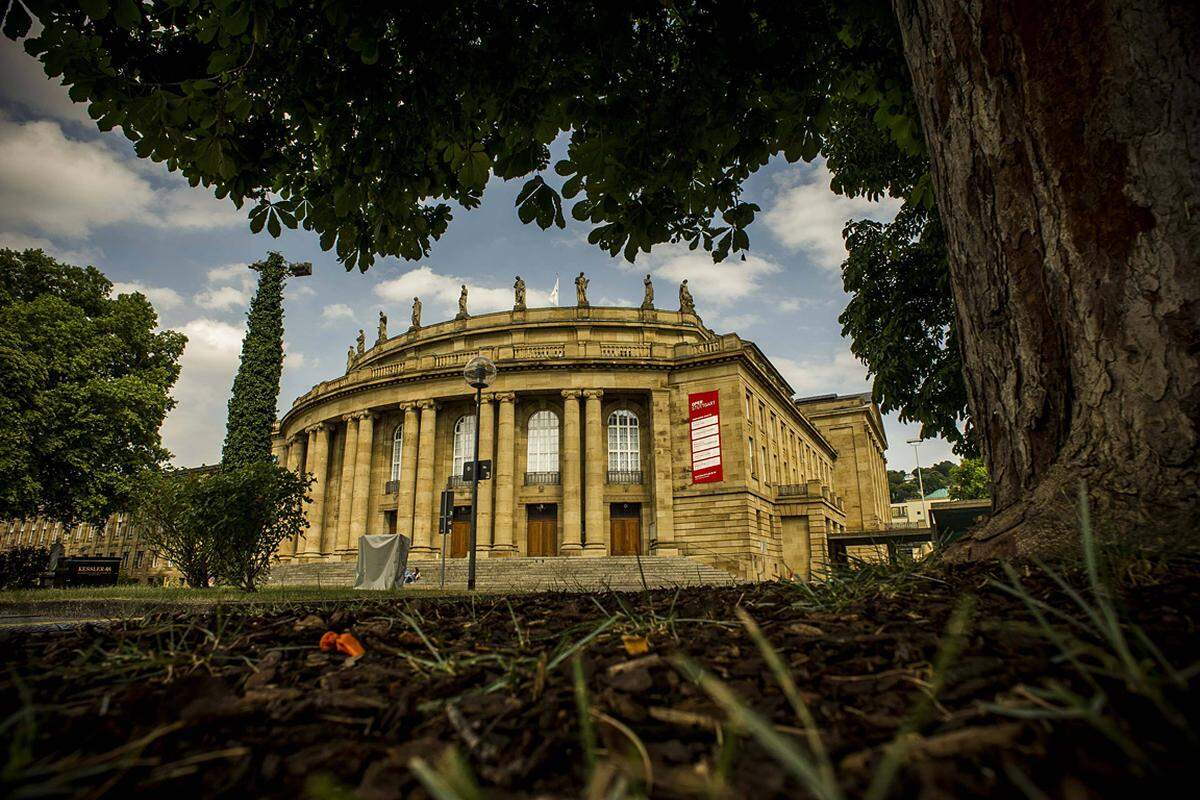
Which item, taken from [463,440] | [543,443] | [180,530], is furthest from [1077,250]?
[463,440]

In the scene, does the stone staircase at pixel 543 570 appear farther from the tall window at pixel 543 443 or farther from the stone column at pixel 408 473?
the tall window at pixel 543 443

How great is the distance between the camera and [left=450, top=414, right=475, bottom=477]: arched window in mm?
38312

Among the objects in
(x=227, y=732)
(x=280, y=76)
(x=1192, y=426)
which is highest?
(x=280, y=76)

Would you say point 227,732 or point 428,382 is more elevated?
point 428,382

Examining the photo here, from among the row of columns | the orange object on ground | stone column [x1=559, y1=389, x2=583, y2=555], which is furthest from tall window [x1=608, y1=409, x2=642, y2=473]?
the orange object on ground

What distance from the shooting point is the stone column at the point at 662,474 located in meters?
34.0

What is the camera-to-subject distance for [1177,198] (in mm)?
2686

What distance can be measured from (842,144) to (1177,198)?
10.7 metres

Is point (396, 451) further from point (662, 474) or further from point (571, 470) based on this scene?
point (662, 474)

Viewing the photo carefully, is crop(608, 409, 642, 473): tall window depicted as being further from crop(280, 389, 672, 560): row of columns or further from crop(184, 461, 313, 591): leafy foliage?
crop(184, 461, 313, 591): leafy foliage

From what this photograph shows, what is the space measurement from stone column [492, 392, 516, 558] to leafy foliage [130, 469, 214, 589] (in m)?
20.4

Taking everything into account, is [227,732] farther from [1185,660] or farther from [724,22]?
[724,22]

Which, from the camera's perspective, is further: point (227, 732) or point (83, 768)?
point (227, 732)

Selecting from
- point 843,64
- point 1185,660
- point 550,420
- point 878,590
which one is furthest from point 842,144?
point 550,420
